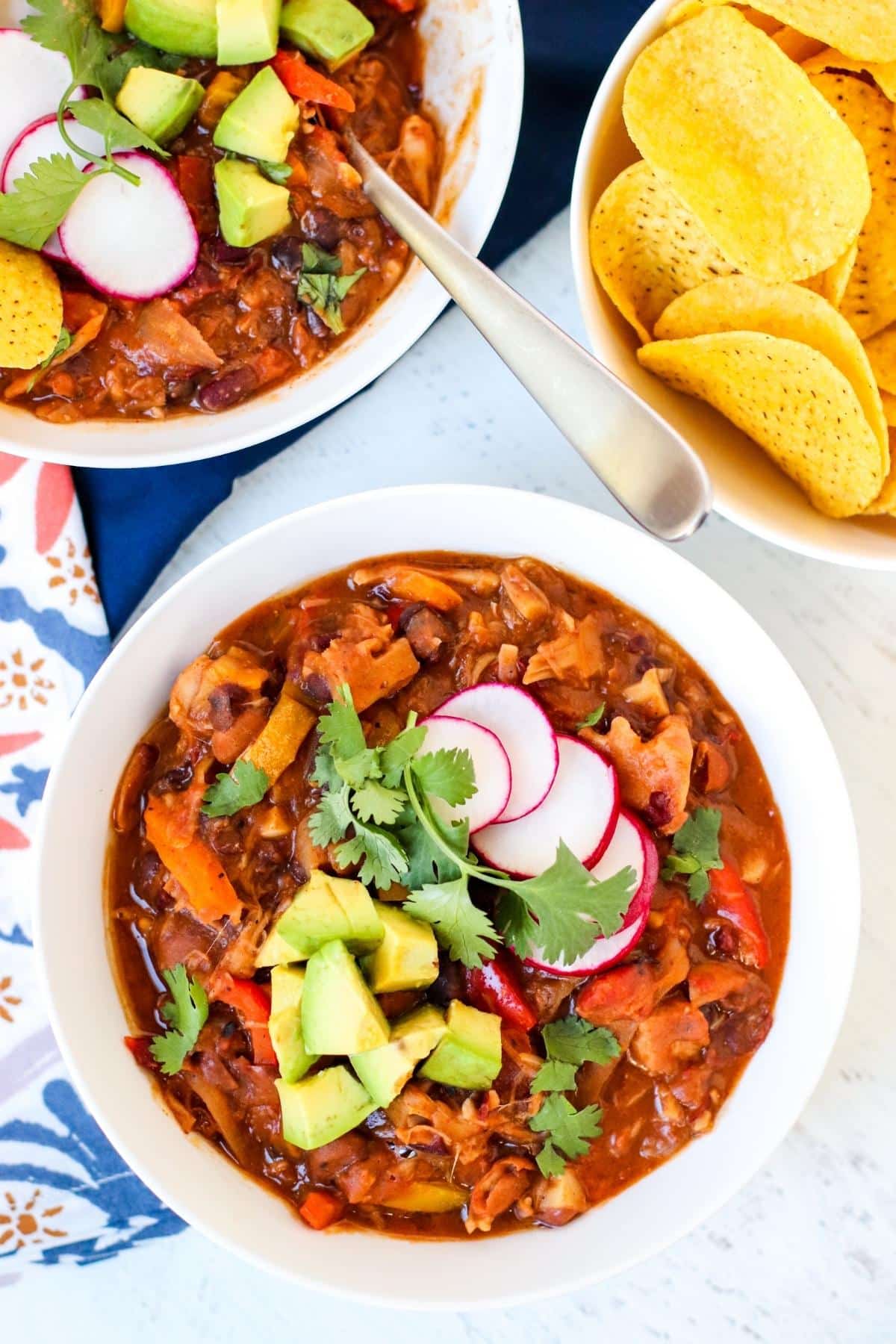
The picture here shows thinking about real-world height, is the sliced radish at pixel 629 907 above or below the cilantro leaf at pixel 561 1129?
above

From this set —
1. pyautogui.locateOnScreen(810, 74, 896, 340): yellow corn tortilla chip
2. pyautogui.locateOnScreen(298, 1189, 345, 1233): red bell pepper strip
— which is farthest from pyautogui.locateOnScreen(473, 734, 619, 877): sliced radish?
pyautogui.locateOnScreen(810, 74, 896, 340): yellow corn tortilla chip

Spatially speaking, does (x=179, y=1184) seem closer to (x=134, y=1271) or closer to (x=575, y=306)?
(x=134, y=1271)

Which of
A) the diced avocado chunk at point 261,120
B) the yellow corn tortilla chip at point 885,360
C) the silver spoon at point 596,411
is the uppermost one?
the diced avocado chunk at point 261,120

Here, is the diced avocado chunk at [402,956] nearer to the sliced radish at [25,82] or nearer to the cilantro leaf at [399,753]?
the cilantro leaf at [399,753]

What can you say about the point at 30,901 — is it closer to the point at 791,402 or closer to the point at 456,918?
the point at 456,918

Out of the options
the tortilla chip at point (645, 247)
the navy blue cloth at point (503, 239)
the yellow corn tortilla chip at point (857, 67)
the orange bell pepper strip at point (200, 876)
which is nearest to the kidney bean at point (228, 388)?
the navy blue cloth at point (503, 239)

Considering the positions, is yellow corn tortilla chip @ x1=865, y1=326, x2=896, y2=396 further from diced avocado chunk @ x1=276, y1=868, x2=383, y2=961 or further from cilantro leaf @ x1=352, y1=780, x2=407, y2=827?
diced avocado chunk @ x1=276, y1=868, x2=383, y2=961
